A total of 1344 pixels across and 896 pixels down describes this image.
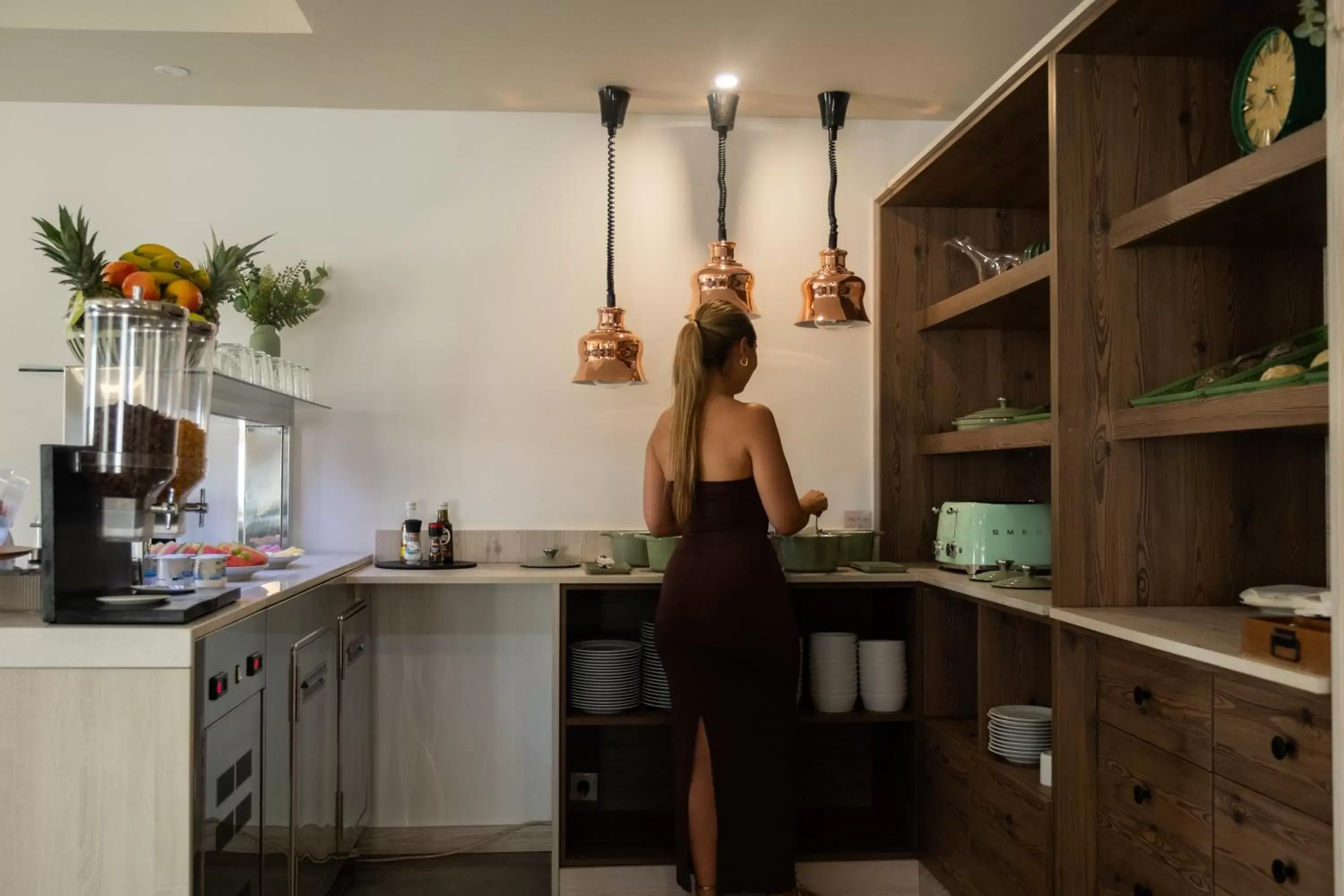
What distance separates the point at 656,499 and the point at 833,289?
0.99m

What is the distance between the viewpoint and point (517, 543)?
3.57 meters

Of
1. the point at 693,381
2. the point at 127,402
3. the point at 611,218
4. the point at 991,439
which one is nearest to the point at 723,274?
the point at 611,218

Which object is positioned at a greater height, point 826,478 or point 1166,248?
→ point 1166,248

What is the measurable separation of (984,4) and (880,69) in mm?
483

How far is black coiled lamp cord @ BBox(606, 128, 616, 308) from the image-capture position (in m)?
3.53

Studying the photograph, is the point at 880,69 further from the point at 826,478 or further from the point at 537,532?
the point at 537,532

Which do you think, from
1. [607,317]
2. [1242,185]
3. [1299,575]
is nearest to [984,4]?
[1242,185]

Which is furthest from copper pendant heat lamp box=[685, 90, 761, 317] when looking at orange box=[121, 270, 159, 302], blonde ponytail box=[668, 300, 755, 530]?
orange box=[121, 270, 159, 302]

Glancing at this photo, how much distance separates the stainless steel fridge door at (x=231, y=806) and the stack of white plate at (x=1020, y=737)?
1.80 meters

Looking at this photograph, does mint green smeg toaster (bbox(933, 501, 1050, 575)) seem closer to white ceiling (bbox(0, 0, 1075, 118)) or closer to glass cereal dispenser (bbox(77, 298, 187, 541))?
white ceiling (bbox(0, 0, 1075, 118))

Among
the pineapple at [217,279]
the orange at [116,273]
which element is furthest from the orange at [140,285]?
the pineapple at [217,279]

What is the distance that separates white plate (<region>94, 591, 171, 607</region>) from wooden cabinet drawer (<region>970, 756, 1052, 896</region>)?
1.92 metres

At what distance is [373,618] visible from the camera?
141 inches

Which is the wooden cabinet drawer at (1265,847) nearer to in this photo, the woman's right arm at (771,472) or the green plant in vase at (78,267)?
the woman's right arm at (771,472)
